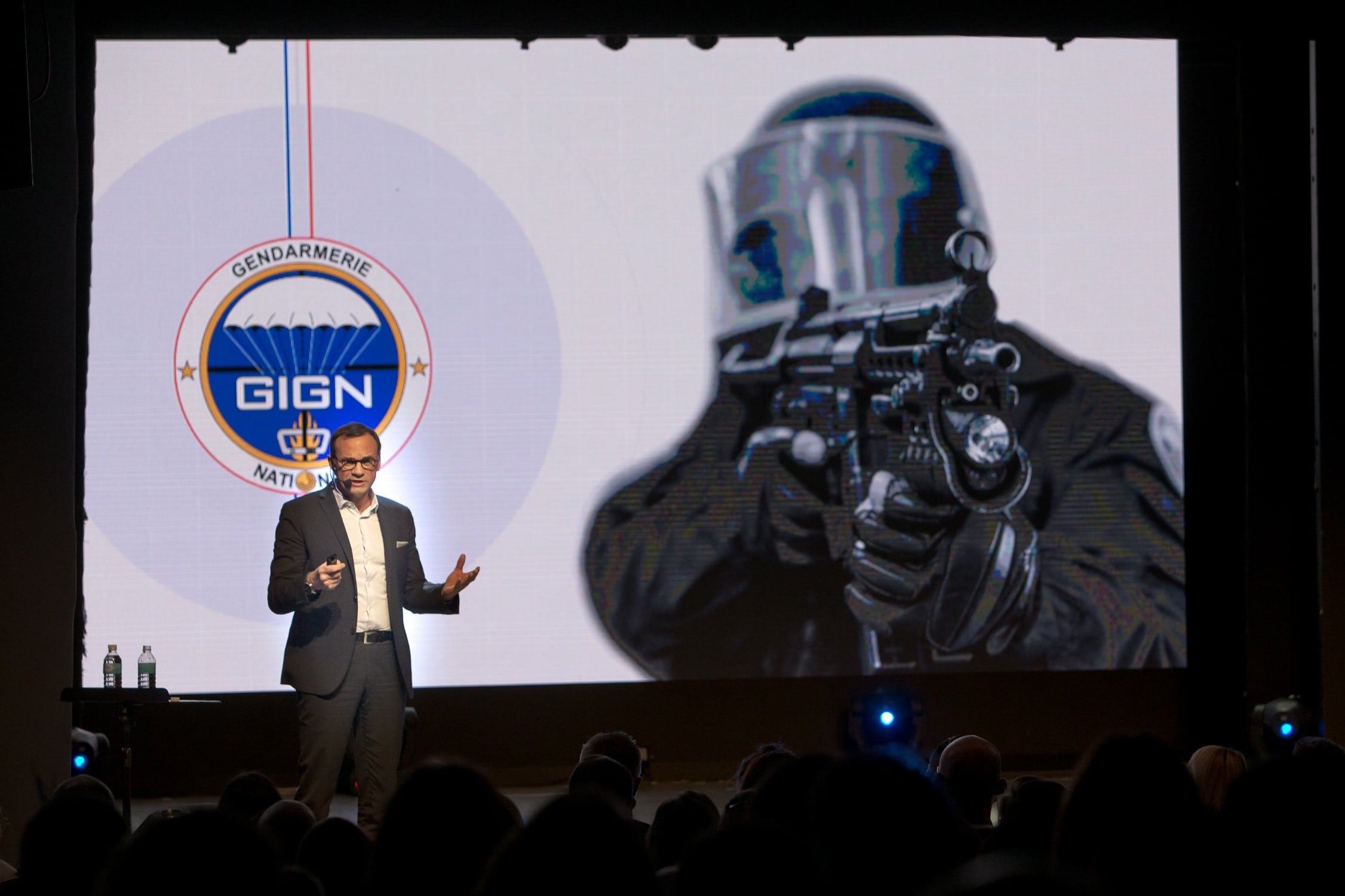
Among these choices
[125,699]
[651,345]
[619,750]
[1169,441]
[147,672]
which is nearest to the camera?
[619,750]

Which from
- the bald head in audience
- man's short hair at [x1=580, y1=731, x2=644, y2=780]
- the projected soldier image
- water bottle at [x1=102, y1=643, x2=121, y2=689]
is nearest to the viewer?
the bald head in audience

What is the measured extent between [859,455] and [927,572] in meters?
0.56

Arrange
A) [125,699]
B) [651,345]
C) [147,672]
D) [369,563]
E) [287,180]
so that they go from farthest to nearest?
[651,345] < [287,180] < [147,672] < [369,563] < [125,699]

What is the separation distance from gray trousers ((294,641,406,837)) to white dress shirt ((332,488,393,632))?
0.09 m

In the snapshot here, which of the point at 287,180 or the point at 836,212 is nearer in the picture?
the point at 287,180

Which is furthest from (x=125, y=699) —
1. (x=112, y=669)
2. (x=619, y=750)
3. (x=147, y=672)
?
(x=619, y=750)

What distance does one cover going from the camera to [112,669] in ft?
15.0

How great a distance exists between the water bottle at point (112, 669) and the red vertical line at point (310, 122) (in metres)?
1.81

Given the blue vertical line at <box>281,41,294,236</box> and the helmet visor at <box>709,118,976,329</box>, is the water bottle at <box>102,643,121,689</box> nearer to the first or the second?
the blue vertical line at <box>281,41,294,236</box>

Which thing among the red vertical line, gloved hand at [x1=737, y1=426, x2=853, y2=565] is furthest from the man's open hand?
the red vertical line

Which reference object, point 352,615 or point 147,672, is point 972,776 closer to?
point 352,615

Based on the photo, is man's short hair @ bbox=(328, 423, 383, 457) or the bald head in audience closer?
the bald head in audience

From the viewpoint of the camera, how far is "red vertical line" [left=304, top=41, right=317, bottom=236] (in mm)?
5375

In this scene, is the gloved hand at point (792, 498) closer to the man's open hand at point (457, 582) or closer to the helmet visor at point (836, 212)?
the helmet visor at point (836, 212)
